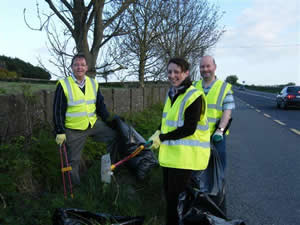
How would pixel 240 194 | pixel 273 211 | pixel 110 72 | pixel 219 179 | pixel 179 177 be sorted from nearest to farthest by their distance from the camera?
pixel 179 177
pixel 219 179
pixel 273 211
pixel 240 194
pixel 110 72

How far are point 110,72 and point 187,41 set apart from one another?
12.6 meters

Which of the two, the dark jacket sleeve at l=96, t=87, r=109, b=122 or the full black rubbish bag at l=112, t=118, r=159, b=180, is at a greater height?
the dark jacket sleeve at l=96, t=87, r=109, b=122

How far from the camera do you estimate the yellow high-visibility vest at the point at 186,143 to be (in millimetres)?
2508

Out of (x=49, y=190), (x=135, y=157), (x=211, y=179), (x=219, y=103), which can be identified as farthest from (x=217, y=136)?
(x=49, y=190)

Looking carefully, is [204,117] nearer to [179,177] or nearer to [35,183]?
[179,177]

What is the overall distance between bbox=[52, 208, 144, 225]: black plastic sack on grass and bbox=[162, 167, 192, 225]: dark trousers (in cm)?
29

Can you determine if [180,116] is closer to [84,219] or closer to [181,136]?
[181,136]

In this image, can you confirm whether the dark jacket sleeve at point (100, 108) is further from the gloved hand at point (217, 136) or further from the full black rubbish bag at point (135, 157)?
the gloved hand at point (217, 136)

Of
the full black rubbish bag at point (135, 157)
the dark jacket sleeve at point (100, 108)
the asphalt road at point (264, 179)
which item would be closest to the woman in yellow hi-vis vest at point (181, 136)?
the full black rubbish bag at point (135, 157)

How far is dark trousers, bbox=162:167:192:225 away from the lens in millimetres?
2555

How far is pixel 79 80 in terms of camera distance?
3662mm

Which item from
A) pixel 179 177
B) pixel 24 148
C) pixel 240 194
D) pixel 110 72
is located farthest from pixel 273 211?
pixel 110 72

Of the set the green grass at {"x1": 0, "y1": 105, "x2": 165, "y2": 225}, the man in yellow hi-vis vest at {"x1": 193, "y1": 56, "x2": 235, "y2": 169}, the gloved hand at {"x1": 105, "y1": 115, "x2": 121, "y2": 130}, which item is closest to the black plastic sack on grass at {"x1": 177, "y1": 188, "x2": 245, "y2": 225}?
the green grass at {"x1": 0, "y1": 105, "x2": 165, "y2": 225}

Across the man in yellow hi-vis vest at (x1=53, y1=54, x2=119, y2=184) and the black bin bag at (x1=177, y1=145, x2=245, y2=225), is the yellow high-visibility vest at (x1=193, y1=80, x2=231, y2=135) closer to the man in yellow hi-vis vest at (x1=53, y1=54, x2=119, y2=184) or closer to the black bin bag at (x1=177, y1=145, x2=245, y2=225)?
the black bin bag at (x1=177, y1=145, x2=245, y2=225)
